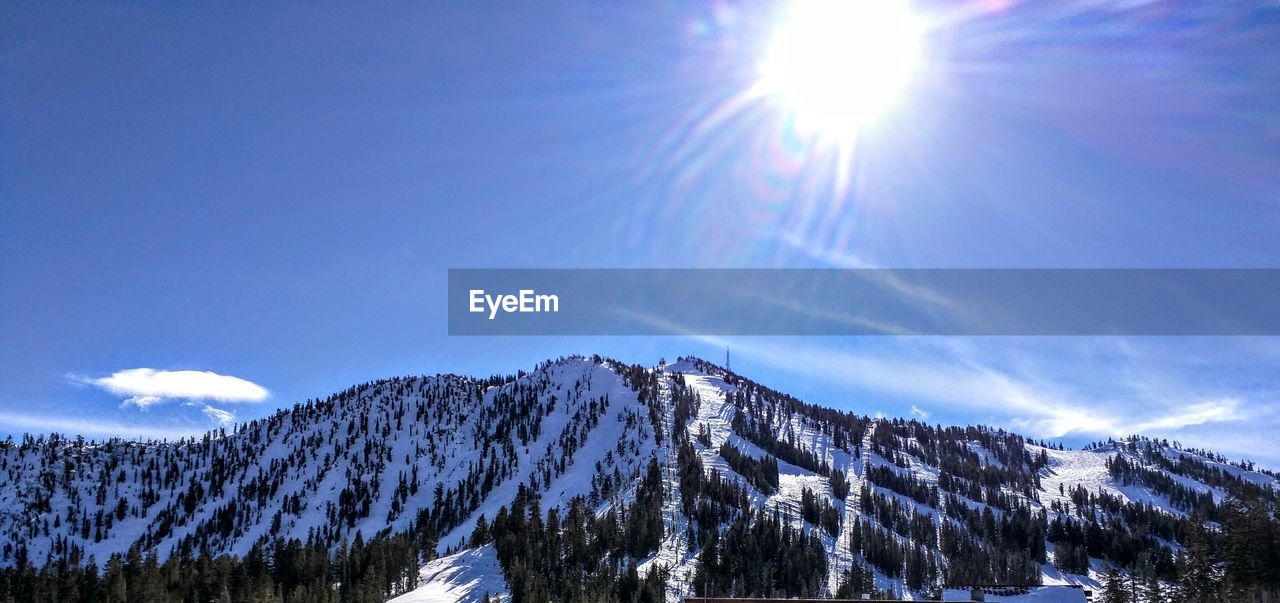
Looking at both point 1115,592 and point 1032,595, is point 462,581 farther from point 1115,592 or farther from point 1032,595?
point 1115,592

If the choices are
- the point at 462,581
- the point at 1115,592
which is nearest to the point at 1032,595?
the point at 1115,592

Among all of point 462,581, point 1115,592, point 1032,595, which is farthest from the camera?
point 462,581

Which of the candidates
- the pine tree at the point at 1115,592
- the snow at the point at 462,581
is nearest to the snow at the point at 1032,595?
the pine tree at the point at 1115,592

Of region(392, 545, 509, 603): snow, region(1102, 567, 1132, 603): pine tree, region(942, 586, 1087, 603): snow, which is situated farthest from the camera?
region(392, 545, 509, 603): snow

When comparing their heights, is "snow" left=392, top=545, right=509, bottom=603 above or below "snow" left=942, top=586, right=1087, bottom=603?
below

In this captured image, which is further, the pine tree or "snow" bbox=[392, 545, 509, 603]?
"snow" bbox=[392, 545, 509, 603]

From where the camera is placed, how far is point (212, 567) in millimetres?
169125

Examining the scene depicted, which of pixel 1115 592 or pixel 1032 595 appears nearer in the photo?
pixel 1032 595

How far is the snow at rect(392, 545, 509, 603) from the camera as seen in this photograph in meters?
160

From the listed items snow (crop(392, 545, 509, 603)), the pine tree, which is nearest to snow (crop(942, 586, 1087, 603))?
the pine tree

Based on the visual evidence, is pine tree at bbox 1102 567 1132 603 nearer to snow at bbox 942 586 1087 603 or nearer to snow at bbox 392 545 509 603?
snow at bbox 942 586 1087 603

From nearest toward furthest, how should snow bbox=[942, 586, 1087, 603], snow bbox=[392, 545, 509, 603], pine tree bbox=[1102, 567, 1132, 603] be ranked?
snow bbox=[942, 586, 1087, 603] < pine tree bbox=[1102, 567, 1132, 603] < snow bbox=[392, 545, 509, 603]

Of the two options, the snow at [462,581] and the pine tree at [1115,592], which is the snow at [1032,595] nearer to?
the pine tree at [1115,592]

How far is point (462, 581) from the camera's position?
17225 cm
